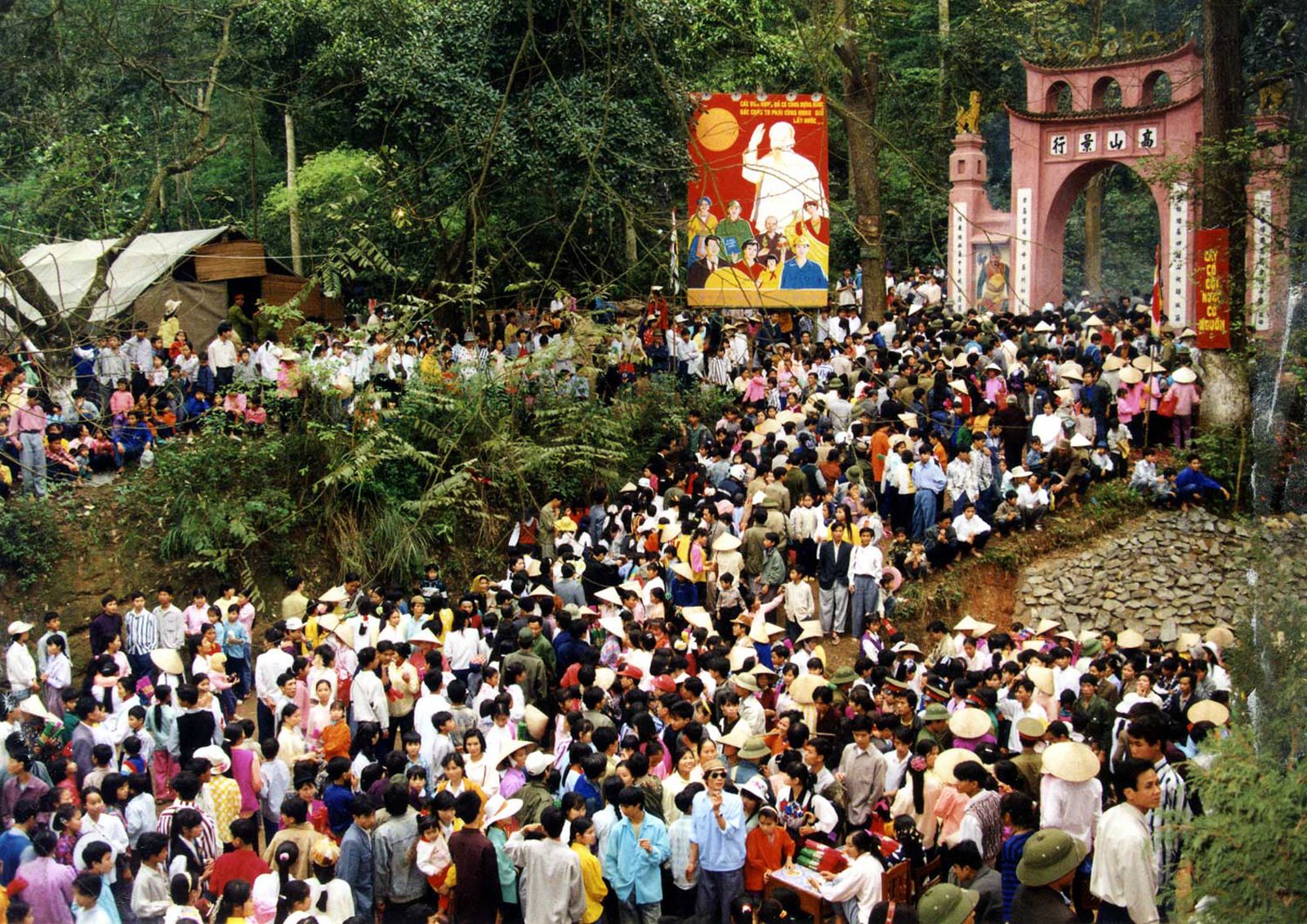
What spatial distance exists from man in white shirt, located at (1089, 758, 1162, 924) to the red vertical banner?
9.94 meters

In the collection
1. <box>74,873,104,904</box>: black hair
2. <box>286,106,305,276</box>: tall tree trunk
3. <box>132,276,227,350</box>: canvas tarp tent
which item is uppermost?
<box>286,106,305,276</box>: tall tree trunk

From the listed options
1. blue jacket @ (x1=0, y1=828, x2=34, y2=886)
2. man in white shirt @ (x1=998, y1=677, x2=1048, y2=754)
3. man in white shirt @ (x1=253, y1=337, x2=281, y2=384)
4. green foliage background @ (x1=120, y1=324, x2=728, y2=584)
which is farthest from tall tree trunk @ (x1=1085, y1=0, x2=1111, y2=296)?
blue jacket @ (x1=0, y1=828, x2=34, y2=886)

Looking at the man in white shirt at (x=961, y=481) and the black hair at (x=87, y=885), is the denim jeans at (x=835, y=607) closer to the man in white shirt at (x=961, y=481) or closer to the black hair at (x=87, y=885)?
the man in white shirt at (x=961, y=481)

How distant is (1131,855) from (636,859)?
244cm

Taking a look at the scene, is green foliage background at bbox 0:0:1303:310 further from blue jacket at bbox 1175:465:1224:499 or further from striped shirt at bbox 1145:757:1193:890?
blue jacket at bbox 1175:465:1224:499

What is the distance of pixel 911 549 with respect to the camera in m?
13.1

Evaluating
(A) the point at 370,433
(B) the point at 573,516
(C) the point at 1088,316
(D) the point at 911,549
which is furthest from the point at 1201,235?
(A) the point at 370,433

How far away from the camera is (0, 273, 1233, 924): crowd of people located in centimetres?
682

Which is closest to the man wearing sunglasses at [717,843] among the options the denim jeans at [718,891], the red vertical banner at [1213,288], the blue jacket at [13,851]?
the denim jeans at [718,891]

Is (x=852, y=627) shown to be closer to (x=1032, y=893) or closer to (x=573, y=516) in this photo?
(x=573, y=516)

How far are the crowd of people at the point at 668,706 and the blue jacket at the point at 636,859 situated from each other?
0.05 ft

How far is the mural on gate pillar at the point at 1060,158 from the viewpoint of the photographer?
19562 millimetres

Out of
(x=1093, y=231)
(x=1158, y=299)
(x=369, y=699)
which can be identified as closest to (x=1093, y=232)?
(x=1093, y=231)

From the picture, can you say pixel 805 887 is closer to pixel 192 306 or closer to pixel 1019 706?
pixel 1019 706
